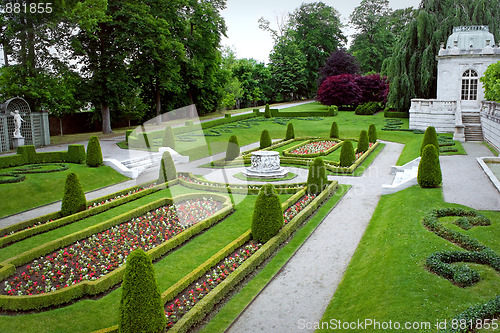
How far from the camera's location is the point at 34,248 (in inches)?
476

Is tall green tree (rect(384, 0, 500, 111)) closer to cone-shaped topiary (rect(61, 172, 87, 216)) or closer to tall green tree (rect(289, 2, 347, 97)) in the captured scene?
tall green tree (rect(289, 2, 347, 97))

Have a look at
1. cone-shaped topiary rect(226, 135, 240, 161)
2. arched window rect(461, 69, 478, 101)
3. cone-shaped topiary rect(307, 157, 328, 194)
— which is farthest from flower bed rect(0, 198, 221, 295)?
arched window rect(461, 69, 478, 101)

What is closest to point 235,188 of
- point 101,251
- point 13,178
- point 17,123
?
point 101,251

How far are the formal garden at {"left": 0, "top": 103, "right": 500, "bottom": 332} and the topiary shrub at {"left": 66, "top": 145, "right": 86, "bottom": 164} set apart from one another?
1.99 metres

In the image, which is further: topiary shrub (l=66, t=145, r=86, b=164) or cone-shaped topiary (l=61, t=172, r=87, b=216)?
topiary shrub (l=66, t=145, r=86, b=164)

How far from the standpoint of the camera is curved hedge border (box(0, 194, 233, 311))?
936 cm

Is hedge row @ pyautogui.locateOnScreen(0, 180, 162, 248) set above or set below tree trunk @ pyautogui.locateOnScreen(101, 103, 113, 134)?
below

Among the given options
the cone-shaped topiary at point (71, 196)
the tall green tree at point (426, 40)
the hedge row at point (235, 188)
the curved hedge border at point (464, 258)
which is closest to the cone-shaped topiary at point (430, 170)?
the curved hedge border at point (464, 258)

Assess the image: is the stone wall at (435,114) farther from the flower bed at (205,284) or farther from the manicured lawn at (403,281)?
the flower bed at (205,284)

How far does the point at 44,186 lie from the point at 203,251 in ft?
35.2

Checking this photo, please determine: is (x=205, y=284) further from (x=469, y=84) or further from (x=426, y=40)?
(x=426, y=40)

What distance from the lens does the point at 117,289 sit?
1031 centimetres

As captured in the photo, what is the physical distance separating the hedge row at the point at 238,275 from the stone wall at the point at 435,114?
73.7 ft

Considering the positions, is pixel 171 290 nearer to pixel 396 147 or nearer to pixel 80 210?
pixel 80 210
